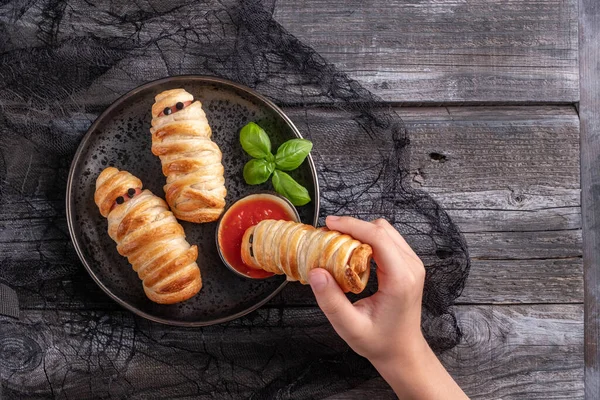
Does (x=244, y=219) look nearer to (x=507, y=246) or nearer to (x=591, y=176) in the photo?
(x=507, y=246)

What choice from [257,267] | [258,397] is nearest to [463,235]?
[257,267]

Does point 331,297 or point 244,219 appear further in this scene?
point 244,219

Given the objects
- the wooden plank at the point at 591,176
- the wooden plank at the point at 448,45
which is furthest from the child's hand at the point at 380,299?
the wooden plank at the point at 591,176

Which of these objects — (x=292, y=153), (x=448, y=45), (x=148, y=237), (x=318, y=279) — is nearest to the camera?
(x=318, y=279)

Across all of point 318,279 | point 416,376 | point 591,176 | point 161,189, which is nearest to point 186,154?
point 161,189

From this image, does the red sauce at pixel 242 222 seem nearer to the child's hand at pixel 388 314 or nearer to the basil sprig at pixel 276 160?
the basil sprig at pixel 276 160

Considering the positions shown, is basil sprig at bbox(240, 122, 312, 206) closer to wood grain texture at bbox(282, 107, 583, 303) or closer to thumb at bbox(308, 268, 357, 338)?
wood grain texture at bbox(282, 107, 583, 303)
